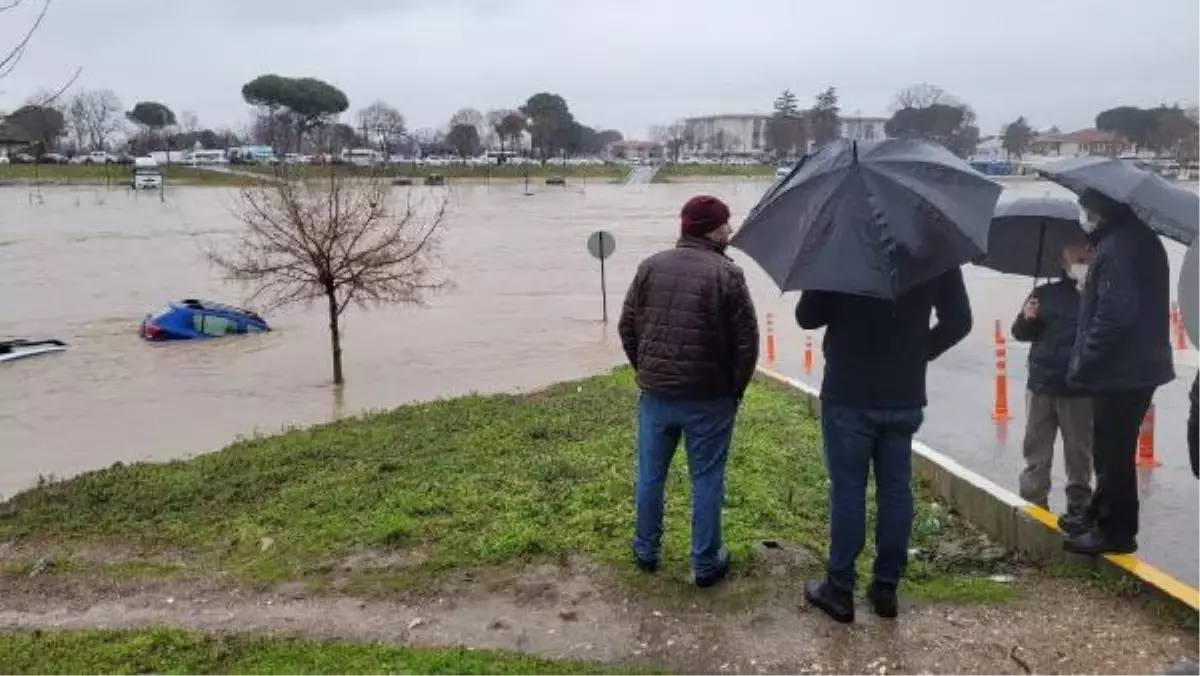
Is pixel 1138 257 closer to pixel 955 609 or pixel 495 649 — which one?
pixel 955 609

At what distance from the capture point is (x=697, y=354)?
4859mm

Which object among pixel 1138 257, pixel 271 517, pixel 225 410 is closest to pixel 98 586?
pixel 271 517

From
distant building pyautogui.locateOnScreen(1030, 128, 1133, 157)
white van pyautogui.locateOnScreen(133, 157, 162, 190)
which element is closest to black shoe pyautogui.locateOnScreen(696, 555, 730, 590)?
white van pyautogui.locateOnScreen(133, 157, 162, 190)

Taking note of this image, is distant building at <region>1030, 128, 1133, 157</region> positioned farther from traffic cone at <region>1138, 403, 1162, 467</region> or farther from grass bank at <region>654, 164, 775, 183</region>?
traffic cone at <region>1138, 403, 1162, 467</region>

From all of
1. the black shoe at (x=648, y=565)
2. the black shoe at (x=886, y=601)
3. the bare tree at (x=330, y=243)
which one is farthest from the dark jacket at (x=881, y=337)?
the bare tree at (x=330, y=243)

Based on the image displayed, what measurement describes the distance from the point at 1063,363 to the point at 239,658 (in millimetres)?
4582

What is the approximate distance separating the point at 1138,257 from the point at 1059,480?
150 inches

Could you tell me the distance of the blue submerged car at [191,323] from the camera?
973 inches

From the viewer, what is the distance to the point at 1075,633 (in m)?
4.59

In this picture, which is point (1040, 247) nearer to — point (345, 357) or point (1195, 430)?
point (1195, 430)

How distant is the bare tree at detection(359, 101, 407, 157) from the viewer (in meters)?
136

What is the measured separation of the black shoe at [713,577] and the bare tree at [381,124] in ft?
439

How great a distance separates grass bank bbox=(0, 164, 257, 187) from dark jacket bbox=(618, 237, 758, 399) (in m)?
94.0

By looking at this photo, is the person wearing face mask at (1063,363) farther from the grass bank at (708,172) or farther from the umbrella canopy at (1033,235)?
the grass bank at (708,172)
